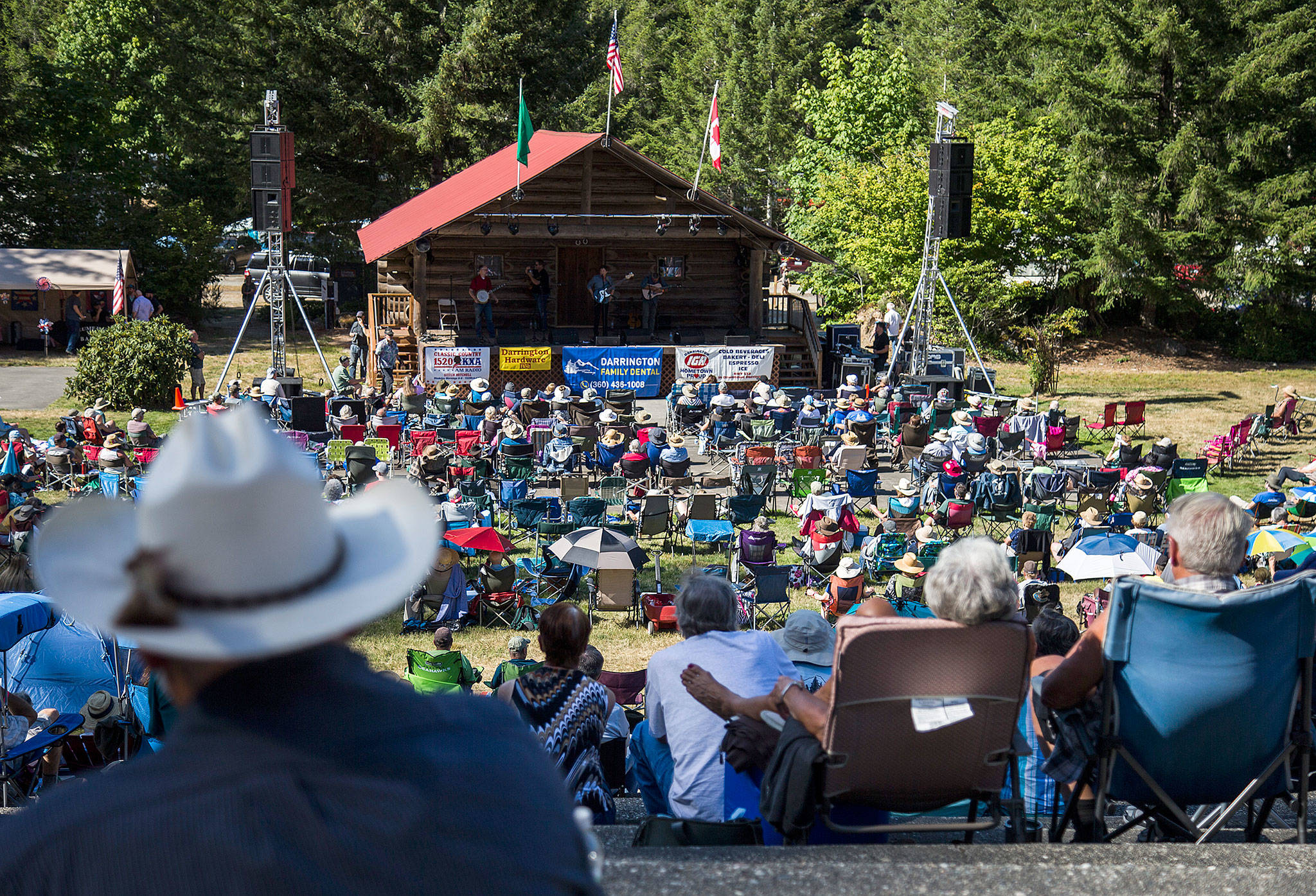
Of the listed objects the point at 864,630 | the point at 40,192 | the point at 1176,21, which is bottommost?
the point at 864,630

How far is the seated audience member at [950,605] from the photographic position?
3016 millimetres

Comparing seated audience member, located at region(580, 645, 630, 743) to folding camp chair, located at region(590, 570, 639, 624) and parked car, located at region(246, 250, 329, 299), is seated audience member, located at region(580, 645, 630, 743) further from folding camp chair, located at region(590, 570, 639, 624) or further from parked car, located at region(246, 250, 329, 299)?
parked car, located at region(246, 250, 329, 299)

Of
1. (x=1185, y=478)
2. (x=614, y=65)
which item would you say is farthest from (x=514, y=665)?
(x=614, y=65)

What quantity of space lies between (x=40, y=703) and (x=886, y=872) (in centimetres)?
614

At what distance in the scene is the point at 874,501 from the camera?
13891 millimetres

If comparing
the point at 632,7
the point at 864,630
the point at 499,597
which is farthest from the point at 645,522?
the point at 632,7

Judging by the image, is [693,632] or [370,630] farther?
[370,630]

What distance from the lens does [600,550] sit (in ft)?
31.9

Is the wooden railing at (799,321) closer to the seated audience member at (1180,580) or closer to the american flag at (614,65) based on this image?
the american flag at (614,65)

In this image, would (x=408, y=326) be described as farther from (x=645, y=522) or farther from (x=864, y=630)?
(x=864, y=630)

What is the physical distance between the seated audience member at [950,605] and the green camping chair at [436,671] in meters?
3.95

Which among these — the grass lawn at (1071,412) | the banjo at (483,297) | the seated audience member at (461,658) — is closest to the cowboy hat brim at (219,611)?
the seated audience member at (461,658)

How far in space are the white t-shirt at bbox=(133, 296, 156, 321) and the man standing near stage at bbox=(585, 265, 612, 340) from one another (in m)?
9.78

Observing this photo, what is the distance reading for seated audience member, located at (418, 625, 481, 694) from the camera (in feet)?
23.7
